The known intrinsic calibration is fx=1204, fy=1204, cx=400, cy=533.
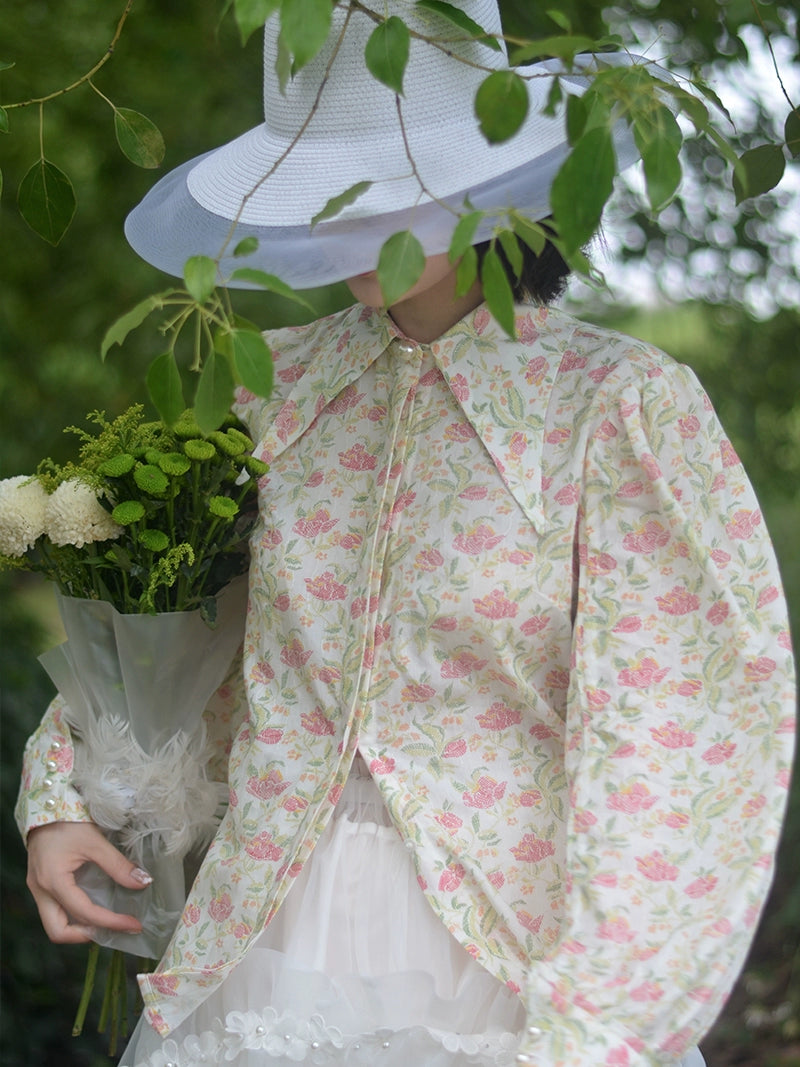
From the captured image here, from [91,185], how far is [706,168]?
128cm

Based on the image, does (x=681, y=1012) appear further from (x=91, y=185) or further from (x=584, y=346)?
(x=91, y=185)

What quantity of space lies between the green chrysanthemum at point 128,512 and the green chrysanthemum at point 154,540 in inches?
0.7

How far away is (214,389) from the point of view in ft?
2.58

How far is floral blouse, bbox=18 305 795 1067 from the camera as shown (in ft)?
3.18

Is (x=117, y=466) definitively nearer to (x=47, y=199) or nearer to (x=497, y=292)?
(x=47, y=199)

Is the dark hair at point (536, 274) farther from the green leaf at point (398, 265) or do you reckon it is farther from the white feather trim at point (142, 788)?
the white feather trim at point (142, 788)

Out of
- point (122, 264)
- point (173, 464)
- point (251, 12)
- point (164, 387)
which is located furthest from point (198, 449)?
point (122, 264)

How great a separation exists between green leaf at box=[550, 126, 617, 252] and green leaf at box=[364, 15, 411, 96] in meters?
0.14

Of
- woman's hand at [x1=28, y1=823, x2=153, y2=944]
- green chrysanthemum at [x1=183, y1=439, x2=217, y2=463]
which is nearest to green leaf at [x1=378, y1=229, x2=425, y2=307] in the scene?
green chrysanthemum at [x1=183, y1=439, x2=217, y2=463]

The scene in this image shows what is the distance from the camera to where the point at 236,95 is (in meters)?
2.46

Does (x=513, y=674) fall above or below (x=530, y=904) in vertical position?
above

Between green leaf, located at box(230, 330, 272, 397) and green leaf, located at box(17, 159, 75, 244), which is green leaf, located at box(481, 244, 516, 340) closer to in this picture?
green leaf, located at box(230, 330, 272, 397)

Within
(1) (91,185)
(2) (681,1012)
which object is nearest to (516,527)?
(2) (681,1012)

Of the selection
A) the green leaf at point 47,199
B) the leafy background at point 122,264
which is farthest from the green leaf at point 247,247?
the leafy background at point 122,264
